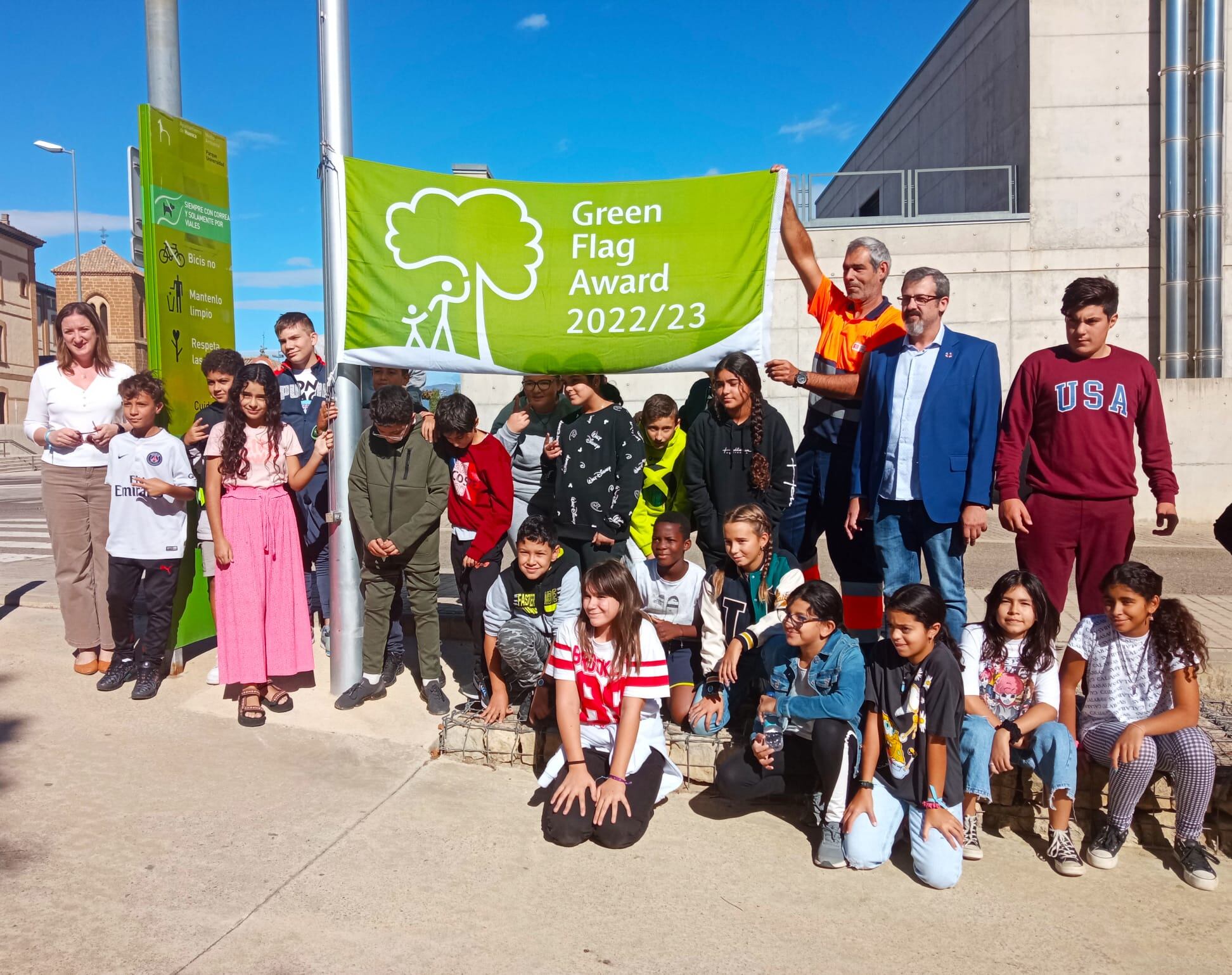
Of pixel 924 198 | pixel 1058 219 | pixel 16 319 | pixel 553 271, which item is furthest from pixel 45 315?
pixel 553 271

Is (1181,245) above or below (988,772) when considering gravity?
above

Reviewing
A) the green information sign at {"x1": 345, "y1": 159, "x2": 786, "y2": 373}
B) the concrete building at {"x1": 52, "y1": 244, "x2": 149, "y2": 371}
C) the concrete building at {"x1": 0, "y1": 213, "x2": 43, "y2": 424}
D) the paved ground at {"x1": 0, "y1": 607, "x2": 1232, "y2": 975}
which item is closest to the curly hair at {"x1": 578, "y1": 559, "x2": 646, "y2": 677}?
the paved ground at {"x1": 0, "y1": 607, "x2": 1232, "y2": 975}

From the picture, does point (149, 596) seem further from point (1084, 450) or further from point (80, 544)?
point (1084, 450)

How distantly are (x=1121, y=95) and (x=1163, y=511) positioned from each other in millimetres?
11967

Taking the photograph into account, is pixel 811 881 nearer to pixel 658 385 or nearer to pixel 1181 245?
pixel 658 385

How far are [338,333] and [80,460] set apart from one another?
1.85m

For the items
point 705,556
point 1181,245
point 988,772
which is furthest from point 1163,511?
point 1181,245

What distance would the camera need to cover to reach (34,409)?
5.21m

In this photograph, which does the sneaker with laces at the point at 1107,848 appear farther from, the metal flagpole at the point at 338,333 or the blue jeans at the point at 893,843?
the metal flagpole at the point at 338,333

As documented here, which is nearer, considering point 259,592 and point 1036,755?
point 1036,755

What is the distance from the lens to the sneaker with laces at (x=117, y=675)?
5191mm

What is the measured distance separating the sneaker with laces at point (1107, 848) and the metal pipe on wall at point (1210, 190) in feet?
37.3

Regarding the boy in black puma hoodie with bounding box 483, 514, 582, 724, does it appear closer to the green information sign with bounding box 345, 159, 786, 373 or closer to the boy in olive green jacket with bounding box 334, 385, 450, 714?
the boy in olive green jacket with bounding box 334, 385, 450, 714

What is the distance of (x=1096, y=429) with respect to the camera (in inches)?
154
